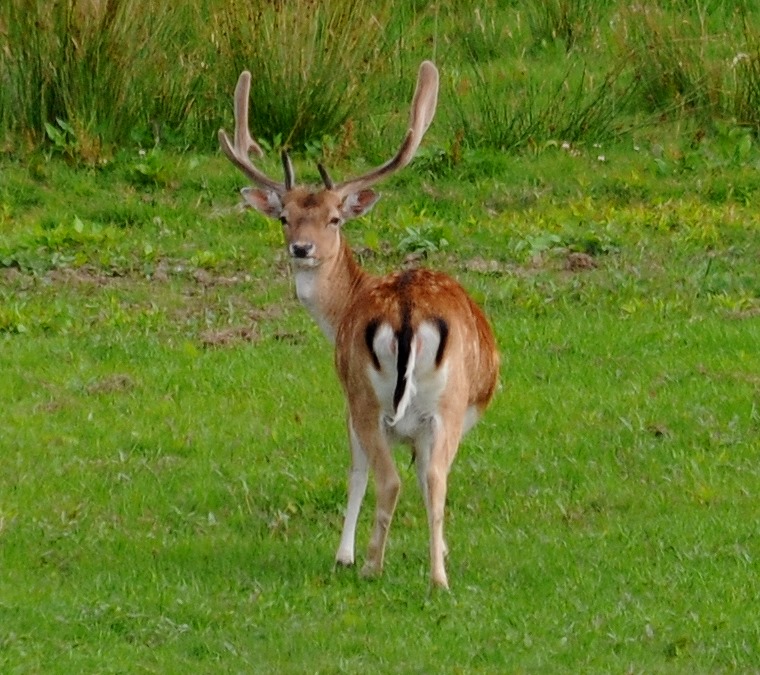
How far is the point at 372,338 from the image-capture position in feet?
23.2

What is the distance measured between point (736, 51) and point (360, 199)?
755 cm

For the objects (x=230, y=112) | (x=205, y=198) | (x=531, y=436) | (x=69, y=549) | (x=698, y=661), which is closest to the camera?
(x=698, y=661)

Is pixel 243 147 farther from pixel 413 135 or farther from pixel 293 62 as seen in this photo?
pixel 293 62

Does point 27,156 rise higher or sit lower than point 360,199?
lower

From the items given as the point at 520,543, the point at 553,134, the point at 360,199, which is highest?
the point at 360,199

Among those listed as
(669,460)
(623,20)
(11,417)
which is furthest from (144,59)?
(669,460)

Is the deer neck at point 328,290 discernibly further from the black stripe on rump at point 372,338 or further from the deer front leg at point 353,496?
the black stripe on rump at point 372,338

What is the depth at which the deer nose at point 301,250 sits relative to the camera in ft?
26.5

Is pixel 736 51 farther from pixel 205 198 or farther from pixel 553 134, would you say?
pixel 205 198

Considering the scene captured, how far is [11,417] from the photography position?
369 inches

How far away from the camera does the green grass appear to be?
6.71 m

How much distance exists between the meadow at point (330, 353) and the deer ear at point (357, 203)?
114 cm

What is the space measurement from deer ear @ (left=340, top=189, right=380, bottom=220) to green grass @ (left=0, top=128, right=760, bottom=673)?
115 centimetres

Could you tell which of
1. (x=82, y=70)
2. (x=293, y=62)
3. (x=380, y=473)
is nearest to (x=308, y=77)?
(x=293, y=62)
